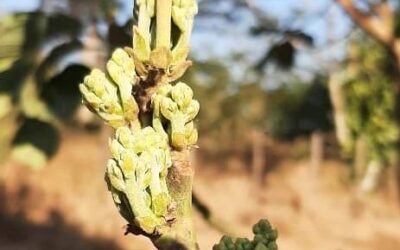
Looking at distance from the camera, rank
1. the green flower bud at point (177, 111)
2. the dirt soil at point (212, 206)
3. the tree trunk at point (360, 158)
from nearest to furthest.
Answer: the green flower bud at point (177, 111), the dirt soil at point (212, 206), the tree trunk at point (360, 158)

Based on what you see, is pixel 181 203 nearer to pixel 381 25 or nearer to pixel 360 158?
pixel 381 25

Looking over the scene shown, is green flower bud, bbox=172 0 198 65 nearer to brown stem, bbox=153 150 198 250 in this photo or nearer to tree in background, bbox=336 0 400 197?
brown stem, bbox=153 150 198 250

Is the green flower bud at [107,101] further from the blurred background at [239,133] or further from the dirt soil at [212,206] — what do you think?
the dirt soil at [212,206]

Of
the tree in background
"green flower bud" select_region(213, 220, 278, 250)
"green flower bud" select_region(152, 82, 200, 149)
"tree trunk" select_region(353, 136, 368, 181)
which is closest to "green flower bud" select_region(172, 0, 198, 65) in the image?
"green flower bud" select_region(152, 82, 200, 149)

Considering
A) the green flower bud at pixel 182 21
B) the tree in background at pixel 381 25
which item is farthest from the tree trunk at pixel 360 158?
the green flower bud at pixel 182 21

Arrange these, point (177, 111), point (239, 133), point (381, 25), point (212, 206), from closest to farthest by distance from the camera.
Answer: point (177, 111) < point (381, 25) < point (212, 206) < point (239, 133)

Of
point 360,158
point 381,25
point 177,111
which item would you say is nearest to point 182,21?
point 177,111
